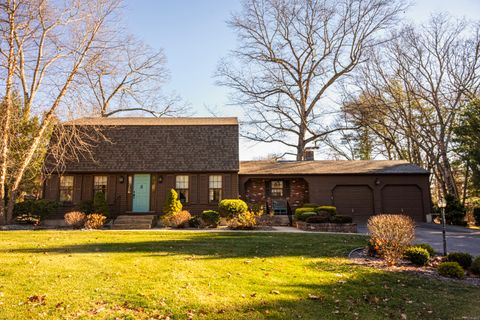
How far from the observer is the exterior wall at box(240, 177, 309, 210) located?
2114 centimetres

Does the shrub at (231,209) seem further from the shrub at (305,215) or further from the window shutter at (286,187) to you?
the window shutter at (286,187)

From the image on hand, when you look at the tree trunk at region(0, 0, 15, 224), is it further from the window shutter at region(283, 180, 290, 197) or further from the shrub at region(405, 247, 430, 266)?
the shrub at region(405, 247, 430, 266)

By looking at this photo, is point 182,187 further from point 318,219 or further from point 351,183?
point 351,183

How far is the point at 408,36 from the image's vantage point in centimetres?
2389

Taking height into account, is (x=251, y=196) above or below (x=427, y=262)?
above

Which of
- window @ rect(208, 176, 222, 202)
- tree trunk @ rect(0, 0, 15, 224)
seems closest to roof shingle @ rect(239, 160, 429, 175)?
window @ rect(208, 176, 222, 202)

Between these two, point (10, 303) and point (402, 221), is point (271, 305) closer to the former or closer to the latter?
point (10, 303)

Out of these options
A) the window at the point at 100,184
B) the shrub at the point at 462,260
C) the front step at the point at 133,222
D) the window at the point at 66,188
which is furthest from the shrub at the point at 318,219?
the window at the point at 66,188

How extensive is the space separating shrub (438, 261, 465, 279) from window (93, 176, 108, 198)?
658 inches

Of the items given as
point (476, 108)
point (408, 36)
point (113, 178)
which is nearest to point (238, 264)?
point (113, 178)

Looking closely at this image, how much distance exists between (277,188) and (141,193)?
28.6 ft

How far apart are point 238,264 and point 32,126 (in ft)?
50.9

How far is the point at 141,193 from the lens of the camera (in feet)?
60.6

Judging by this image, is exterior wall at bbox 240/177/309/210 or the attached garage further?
exterior wall at bbox 240/177/309/210
